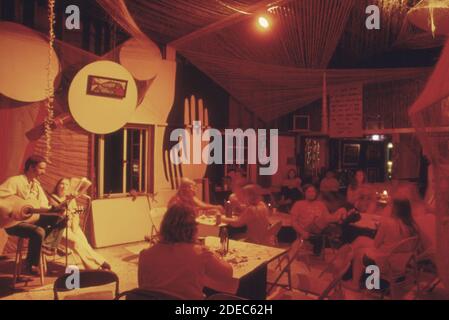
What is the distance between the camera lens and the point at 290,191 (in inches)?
327

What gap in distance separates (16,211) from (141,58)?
3.49m

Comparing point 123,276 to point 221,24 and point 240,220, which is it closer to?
point 240,220

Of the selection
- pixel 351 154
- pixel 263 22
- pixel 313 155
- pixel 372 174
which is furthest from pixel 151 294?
pixel 372 174

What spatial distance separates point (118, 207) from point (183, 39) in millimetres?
3014

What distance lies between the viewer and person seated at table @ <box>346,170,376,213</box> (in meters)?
6.10

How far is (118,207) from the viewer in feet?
20.9

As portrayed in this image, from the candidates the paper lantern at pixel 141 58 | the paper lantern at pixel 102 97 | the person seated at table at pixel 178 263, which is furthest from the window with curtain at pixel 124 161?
the person seated at table at pixel 178 263

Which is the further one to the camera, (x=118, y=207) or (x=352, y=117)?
(x=352, y=117)

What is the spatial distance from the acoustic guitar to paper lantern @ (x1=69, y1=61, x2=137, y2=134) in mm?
1961

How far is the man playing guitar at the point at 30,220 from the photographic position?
166 inches

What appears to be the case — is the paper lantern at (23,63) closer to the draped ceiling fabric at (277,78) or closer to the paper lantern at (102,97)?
the paper lantern at (102,97)

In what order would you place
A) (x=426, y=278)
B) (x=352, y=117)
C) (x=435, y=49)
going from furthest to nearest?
(x=352, y=117) < (x=435, y=49) < (x=426, y=278)

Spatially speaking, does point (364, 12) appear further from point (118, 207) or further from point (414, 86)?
point (118, 207)
